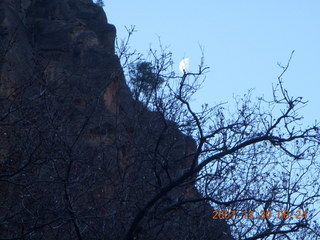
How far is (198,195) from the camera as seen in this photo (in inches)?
450

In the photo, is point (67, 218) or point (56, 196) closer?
point (67, 218)

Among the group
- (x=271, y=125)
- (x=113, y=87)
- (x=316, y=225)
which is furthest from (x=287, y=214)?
(x=113, y=87)

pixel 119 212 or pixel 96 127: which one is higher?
pixel 96 127

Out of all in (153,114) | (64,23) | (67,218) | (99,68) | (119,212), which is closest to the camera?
(67,218)

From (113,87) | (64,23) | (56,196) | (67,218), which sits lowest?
(67,218)

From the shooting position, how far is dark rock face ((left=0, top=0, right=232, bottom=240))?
9562 millimetres

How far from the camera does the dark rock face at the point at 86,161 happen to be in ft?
31.4

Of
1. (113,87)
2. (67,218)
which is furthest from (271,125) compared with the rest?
(113,87)

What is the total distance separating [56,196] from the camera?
36.8 ft

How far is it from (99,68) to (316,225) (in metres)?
8.68

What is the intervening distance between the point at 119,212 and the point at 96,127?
368 centimetres

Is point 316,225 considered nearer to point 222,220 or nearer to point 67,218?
point 222,220

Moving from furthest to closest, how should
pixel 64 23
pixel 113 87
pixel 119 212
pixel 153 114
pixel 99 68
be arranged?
pixel 64 23
pixel 99 68
pixel 113 87
pixel 153 114
pixel 119 212

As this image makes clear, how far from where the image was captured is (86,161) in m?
12.1
